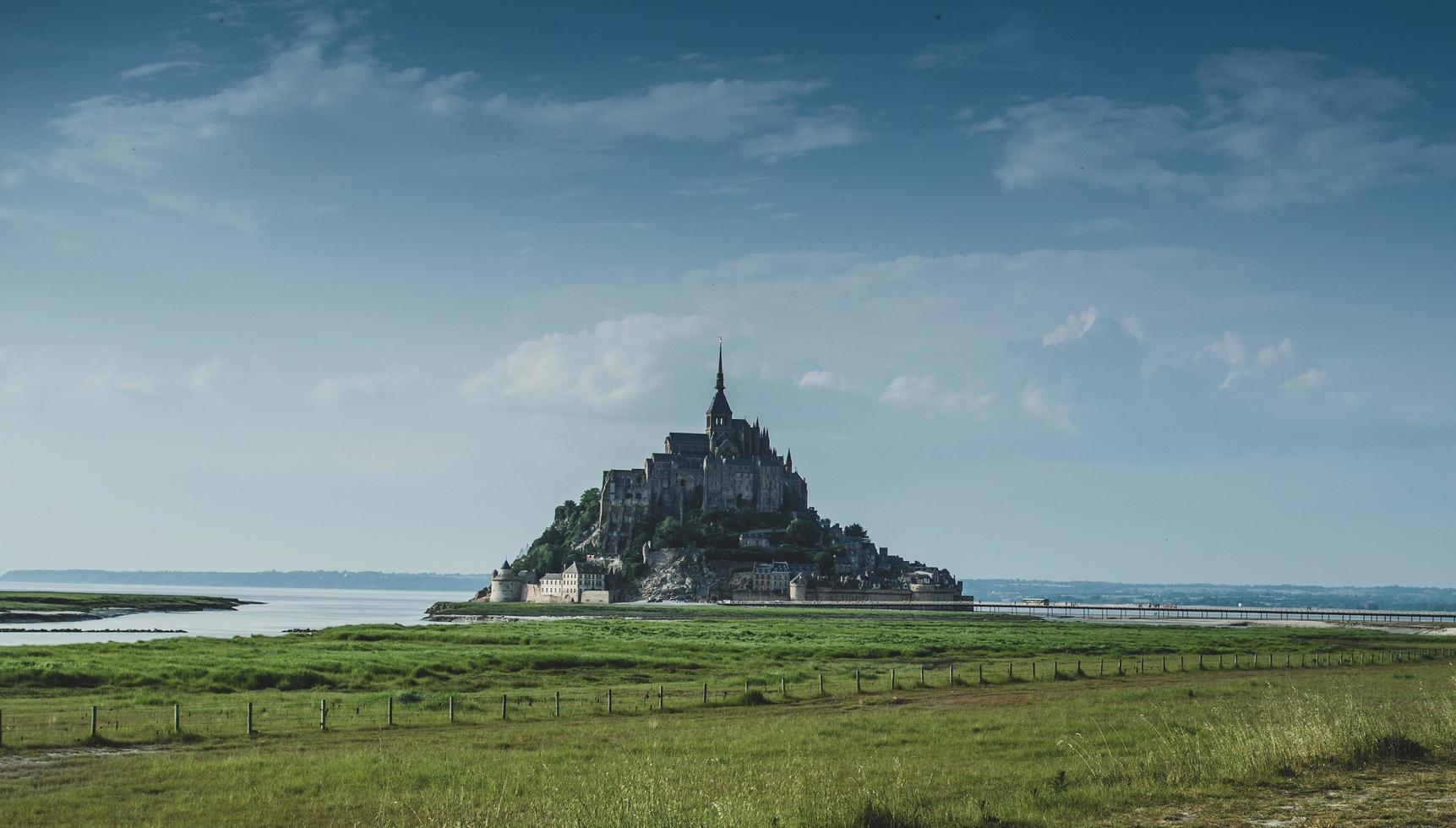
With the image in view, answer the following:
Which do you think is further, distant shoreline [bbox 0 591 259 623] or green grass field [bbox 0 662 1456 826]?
distant shoreline [bbox 0 591 259 623]

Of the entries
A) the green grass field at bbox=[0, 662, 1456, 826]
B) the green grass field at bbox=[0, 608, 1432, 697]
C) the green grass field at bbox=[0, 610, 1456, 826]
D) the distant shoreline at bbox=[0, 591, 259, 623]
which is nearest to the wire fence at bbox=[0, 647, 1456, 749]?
the green grass field at bbox=[0, 610, 1456, 826]

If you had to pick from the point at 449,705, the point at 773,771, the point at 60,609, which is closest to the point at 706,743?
the point at 773,771

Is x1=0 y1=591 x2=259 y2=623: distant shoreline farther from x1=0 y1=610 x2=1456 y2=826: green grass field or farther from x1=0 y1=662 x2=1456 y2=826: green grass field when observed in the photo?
x1=0 y1=662 x2=1456 y2=826: green grass field

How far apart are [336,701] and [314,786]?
692 inches

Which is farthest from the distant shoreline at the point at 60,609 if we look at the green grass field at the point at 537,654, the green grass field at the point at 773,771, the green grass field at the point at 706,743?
the green grass field at the point at 773,771

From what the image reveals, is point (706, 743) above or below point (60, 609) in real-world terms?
above

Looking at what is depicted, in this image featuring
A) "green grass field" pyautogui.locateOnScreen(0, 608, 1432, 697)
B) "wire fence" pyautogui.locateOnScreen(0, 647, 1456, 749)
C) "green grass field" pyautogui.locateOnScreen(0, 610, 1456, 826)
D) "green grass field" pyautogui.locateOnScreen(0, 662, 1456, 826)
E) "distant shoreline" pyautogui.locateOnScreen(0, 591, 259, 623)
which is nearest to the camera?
"green grass field" pyautogui.locateOnScreen(0, 662, 1456, 826)

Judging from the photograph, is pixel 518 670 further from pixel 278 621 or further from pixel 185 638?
pixel 278 621

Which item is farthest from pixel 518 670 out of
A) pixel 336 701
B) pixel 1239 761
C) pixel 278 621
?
pixel 278 621

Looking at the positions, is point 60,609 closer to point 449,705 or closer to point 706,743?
point 449,705

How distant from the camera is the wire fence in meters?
32.4

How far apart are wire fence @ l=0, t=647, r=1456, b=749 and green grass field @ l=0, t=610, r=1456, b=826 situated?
0.66ft

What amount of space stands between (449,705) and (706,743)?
12.2 metres

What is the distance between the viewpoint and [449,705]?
128ft
